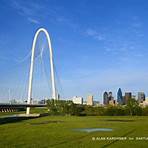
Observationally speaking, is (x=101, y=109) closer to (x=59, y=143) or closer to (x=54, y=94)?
(x=54, y=94)

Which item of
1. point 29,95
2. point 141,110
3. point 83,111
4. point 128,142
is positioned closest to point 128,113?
point 141,110

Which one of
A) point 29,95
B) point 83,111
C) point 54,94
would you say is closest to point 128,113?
point 83,111

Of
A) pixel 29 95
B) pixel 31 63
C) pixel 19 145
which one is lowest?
pixel 19 145

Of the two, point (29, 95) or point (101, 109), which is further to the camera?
point (101, 109)

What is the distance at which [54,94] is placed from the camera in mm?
104562

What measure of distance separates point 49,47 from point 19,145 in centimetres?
7319

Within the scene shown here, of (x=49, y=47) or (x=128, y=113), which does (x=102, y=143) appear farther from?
(x=128, y=113)

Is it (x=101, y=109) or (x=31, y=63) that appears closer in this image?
(x=31, y=63)

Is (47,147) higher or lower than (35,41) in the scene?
lower

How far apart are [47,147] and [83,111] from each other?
9883 centimetres

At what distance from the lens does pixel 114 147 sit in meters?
24.6

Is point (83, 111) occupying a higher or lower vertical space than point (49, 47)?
lower

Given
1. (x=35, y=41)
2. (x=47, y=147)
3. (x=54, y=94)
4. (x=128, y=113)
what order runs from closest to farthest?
(x=47, y=147) < (x=35, y=41) < (x=54, y=94) < (x=128, y=113)

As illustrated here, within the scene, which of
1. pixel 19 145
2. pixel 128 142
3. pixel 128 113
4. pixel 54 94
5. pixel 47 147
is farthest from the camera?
pixel 128 113
